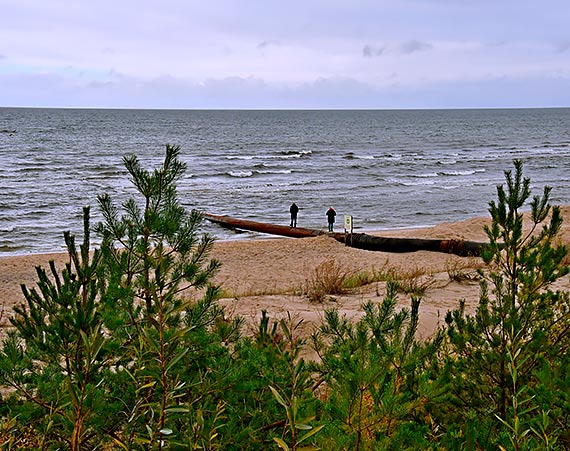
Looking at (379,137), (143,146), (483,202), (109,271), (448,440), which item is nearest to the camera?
(448,440)

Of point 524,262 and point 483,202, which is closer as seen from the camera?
point 524,262

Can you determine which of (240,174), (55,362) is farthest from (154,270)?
(240,174)

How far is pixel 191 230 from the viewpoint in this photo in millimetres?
3676

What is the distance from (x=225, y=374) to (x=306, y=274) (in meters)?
13.4

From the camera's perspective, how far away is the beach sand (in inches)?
400

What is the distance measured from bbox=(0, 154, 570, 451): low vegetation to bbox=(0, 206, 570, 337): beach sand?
4.49 meters

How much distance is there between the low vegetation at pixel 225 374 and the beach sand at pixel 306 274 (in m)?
4.49

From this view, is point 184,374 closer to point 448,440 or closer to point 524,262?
point 448,440

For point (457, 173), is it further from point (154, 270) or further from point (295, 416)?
point (295, 416)

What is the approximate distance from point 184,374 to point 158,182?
4.58 feet

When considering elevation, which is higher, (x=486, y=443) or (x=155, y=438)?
(x=155, y=438)

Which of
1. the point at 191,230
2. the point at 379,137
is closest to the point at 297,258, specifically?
the point at 191,230

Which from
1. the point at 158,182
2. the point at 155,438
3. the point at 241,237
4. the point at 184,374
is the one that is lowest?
the point at 241,237

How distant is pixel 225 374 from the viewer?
233 cm
